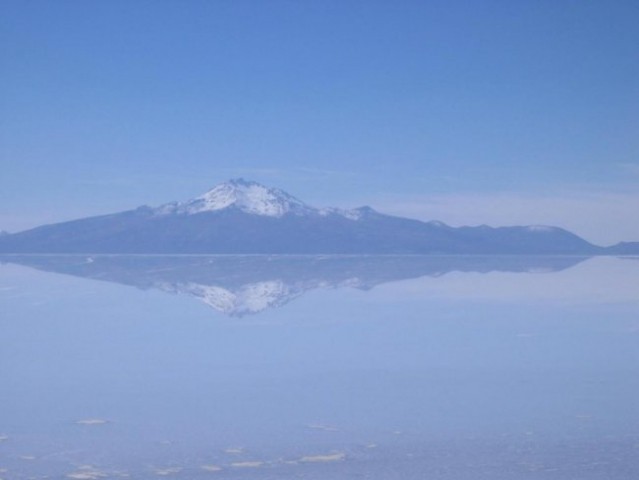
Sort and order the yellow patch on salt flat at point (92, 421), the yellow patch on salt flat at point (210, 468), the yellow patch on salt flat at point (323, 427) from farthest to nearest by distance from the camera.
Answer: the yellow patch on salt flat at point (92, 421), the yellow patch on salt flat at point (323, 427), the yellow patch on salt flat at point (210, 468)

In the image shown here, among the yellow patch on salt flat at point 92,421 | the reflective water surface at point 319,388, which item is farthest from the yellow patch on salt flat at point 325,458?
the yellow patch on salt flat at point 92,421

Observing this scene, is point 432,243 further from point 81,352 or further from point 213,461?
point 213,461

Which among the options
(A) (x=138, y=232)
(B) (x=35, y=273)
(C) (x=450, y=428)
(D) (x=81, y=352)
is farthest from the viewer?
(A) (x=138, y=232)

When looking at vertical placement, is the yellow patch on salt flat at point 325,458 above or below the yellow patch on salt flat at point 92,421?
below

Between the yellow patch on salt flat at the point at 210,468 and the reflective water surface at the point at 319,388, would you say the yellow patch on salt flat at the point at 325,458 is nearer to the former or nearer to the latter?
the reflective water surface at the point at 319,388

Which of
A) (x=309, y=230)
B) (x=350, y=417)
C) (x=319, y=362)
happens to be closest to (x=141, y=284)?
(x=319, y=362)

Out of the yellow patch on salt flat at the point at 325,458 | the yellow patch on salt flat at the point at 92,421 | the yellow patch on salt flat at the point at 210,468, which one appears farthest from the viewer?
the yellow patch on salt flat at the point at 92,421

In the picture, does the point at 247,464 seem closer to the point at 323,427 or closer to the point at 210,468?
the point at 210,468
